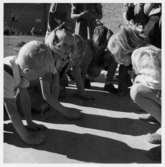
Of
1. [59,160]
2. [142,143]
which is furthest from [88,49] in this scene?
[59,160]

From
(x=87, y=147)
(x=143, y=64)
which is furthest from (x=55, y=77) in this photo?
(x=143, y=64)

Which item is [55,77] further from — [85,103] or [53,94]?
[85,103]

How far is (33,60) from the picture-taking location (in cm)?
195

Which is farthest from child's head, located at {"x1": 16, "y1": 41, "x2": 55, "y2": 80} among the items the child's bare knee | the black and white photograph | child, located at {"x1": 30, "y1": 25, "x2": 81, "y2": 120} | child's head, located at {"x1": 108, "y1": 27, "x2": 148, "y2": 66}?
the child's bare knee

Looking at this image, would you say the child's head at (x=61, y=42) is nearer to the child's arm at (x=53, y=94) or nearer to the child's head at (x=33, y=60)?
the child's arm at (x=53, y=94)

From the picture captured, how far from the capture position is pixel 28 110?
2.21 meters

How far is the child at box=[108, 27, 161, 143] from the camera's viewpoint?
5.99ft

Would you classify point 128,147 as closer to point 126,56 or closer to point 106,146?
point 106,146

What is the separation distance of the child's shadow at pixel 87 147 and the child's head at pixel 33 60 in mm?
441

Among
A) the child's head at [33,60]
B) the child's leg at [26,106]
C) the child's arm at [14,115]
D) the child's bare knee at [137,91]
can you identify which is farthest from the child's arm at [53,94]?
the child's bare knee at [137,91]

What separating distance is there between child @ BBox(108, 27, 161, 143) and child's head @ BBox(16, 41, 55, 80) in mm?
443

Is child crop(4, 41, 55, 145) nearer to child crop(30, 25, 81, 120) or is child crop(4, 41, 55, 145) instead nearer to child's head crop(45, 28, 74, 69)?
child crop(30, 25, 81, 120)

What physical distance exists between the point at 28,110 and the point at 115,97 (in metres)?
1.19

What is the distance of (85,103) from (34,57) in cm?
105
